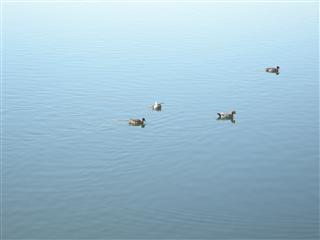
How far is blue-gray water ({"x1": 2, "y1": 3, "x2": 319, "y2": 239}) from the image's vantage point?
2433cm

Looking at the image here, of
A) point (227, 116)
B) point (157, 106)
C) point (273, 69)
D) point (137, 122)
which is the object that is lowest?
point (137, 122)

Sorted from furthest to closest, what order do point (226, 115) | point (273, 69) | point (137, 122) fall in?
point (273, 69) → point (226, 115) → point (137, 122)

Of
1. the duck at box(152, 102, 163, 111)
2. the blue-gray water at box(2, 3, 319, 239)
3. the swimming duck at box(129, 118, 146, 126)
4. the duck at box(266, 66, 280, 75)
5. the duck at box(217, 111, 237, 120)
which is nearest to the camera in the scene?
the blue-gray water at box(2, 3, 319, 239)

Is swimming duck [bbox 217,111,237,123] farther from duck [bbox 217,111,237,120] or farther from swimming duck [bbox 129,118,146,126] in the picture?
swimming duck [bbox 129,118,146,126]

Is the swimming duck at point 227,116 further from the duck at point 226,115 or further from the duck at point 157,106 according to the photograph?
the duck at point 157,106

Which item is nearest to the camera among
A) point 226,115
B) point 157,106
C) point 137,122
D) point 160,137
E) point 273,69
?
point 160,137

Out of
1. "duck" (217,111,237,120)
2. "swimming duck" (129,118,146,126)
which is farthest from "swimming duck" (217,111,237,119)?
"swimming duck" (129,118,146,126)

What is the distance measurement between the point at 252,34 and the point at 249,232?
137 ft

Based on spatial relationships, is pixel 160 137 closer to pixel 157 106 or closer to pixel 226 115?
pixel 157 106

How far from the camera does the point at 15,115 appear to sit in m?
35.9

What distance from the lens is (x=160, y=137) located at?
107 ft

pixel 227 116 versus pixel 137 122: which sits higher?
pixel 227 116

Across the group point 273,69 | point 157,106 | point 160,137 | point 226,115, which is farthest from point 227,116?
point 273,69

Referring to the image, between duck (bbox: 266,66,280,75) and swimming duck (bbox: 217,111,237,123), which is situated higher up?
duck (bbox: 266,66,280,75)
